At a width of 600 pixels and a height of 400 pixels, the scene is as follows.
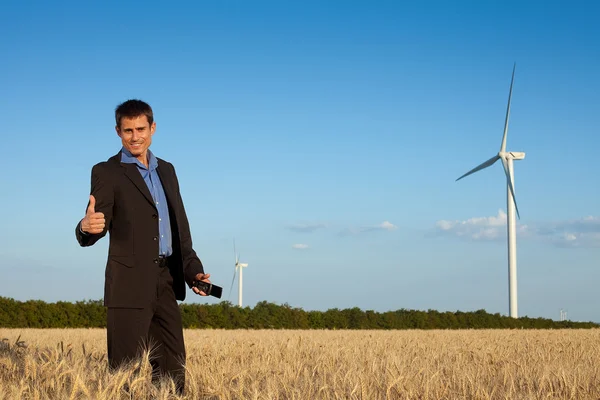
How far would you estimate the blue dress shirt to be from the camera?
670 centimetres

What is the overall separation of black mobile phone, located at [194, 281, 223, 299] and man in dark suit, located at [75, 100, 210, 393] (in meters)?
0.05

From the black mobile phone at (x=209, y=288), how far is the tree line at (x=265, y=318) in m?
25.6

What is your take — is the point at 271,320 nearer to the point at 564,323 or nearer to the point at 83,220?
the point at 564,323

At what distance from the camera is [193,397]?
6.33 m

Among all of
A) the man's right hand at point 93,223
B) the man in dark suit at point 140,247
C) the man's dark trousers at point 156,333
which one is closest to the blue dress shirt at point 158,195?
the man in dark suit at point 140,247

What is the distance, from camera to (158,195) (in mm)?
6832

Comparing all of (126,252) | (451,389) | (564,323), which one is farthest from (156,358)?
(564,323)

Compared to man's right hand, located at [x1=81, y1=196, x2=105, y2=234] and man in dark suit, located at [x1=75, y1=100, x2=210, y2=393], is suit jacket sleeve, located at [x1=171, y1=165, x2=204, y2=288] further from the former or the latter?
man's right hand, located at [x1=81, y1=196, x2=105, y2=234]

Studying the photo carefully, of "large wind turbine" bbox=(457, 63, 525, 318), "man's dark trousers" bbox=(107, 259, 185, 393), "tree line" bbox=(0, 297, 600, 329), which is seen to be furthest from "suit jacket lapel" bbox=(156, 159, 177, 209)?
"large wind turbine" bbox=(457, 63, 525, 318)

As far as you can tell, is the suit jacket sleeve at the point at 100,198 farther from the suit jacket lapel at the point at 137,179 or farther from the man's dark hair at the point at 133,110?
the man's dark hair at the point at 133,110

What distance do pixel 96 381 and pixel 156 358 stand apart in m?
1.01

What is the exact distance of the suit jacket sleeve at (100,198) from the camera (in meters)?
6.34

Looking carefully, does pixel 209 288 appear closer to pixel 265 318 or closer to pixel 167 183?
pixel 167 183

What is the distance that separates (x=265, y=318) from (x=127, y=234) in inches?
1152
